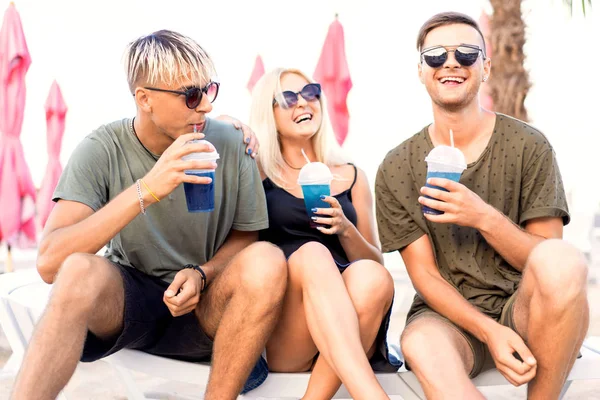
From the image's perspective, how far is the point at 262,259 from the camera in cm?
246

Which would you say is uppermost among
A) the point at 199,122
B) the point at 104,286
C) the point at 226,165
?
the point at 199,122

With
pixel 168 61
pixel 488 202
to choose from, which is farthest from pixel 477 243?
pixel 168 61

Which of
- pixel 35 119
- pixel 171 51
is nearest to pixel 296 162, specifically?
pixel 171 51

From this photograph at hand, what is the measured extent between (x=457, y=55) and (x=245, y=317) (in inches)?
52.2

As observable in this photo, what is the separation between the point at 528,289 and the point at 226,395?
1.15m

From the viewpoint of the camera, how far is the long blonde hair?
3320 millimetres

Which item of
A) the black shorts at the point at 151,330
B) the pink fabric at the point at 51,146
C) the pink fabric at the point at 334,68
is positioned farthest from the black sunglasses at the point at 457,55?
the pink fabric at the point at 51,146

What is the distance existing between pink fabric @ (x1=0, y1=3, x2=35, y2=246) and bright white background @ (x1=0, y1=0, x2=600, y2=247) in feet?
20.3

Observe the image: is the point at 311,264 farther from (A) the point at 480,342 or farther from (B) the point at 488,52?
(B) the point at 488,52

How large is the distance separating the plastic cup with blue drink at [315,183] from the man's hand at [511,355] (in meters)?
0.88

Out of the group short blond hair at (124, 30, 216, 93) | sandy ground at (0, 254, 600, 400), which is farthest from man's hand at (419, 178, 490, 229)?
sandy ground at (0, 254, 600, 400)

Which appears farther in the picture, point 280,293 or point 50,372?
point 280,293

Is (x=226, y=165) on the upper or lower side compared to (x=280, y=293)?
upper

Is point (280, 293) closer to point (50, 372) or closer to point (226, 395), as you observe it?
point (226, 395)
